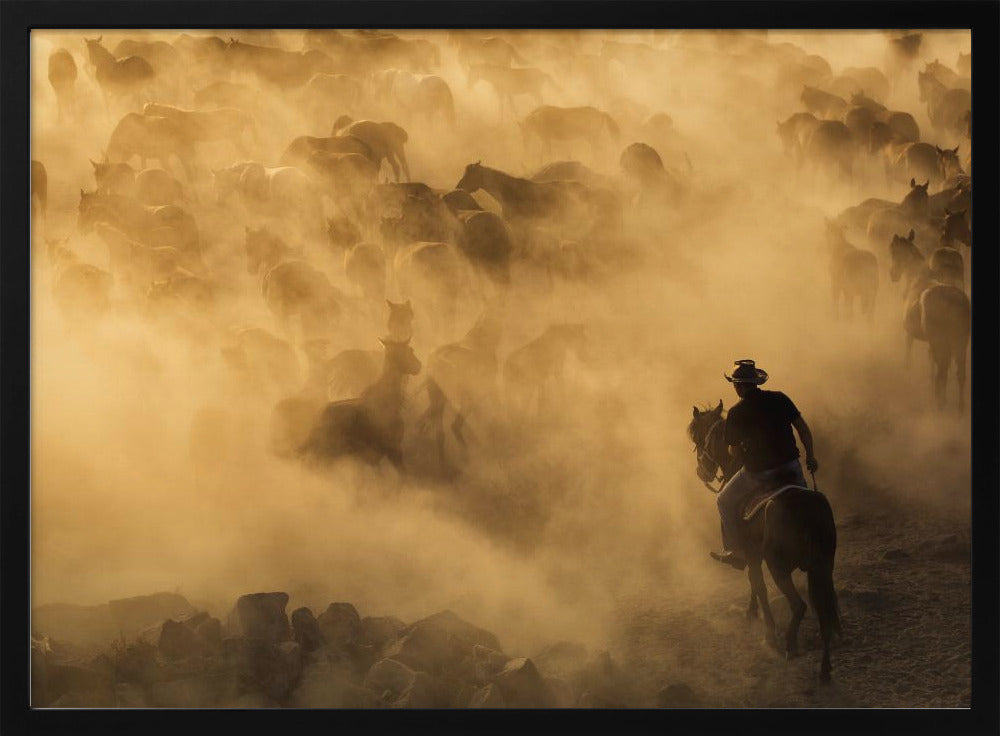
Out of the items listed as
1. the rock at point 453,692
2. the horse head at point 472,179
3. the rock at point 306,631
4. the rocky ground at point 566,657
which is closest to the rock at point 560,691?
the rocky ground at point 566,657

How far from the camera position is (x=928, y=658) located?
12.1ft

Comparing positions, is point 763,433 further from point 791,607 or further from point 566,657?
point 566,657

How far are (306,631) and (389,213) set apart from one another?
155 centimetres

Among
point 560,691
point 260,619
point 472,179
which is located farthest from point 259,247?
point 560,691

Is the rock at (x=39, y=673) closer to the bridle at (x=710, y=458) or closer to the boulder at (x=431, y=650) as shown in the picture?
the boulder at (x=431, y=650)

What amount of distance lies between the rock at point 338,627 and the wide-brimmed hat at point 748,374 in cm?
165

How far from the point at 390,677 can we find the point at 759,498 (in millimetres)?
1485

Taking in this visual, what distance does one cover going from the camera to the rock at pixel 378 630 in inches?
145

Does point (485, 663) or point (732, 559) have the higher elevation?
point (732, 559)

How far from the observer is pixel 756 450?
365 cm

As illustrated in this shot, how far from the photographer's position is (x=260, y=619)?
365cm

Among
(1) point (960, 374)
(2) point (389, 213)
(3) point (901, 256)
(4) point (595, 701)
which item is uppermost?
(2) point (389, 213)

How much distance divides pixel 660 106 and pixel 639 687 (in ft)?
6.97
